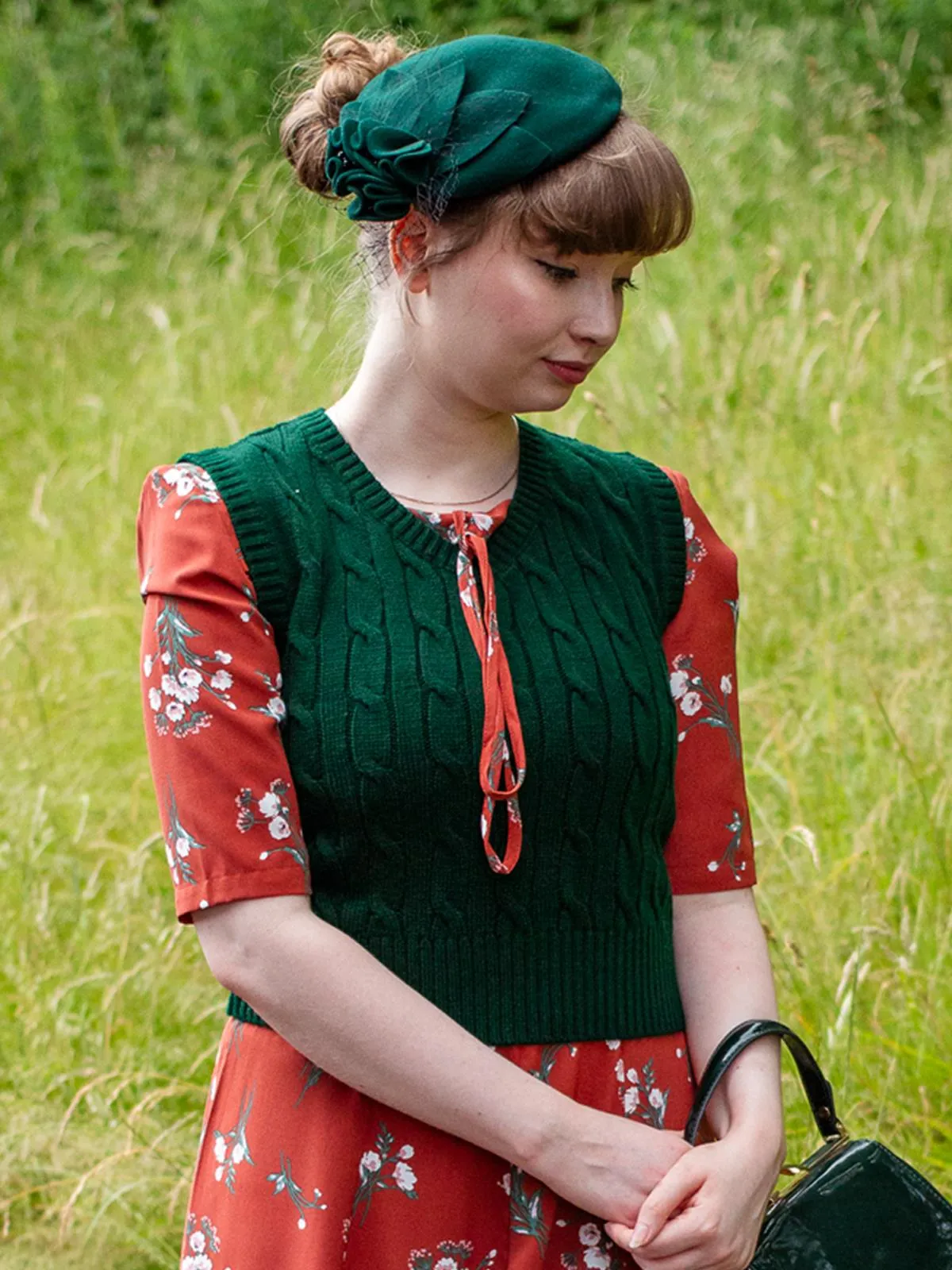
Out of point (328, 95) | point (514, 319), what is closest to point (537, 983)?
point (514, 319)

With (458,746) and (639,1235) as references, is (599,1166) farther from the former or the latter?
(458,746)

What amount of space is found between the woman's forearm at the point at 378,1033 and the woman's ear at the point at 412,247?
0.57 m

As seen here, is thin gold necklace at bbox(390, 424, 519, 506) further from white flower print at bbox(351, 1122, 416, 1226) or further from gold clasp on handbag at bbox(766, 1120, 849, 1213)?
gold clasp on handbag at bbox(766, 1120, 849, 1213)

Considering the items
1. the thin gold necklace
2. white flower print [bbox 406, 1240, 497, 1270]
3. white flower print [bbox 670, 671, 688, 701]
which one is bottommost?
white flower print [bbox 406, 1240, 497, 1270]

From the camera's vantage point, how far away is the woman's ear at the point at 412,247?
152 cm

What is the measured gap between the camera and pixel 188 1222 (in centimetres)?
158

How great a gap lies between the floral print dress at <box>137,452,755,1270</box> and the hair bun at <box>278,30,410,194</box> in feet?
1.26

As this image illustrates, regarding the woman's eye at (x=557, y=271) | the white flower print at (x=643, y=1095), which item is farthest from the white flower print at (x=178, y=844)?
the woman's eye at (x=557, y=271)

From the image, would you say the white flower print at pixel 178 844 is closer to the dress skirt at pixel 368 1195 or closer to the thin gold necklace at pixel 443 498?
the dress skirt at pixel 368 1195

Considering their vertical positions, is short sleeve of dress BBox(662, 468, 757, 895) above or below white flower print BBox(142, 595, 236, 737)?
below

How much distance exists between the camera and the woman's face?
147 centimetres

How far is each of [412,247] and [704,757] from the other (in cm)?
57

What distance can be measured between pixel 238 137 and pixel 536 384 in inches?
247

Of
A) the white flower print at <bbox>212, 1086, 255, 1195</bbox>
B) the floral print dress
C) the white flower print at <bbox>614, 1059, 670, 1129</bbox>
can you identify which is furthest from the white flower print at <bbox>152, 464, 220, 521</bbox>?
the white flower print at <bbox>614, 1059, 670, 1129</bbox>
